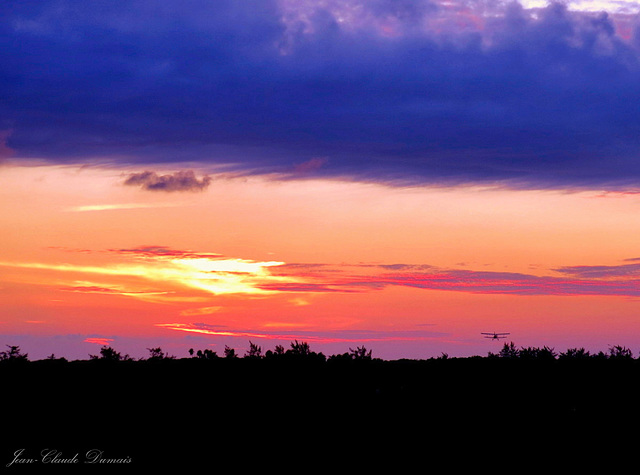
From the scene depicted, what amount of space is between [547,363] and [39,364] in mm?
22396

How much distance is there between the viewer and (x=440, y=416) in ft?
85.0

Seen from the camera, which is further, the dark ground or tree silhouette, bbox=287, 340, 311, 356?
tree silhouette, bbox=287, 340, 311, 356

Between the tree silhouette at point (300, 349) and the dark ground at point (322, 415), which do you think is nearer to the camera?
the dark ground at point (322, 415)

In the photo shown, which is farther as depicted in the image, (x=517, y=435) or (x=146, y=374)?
(x=146, y=374)

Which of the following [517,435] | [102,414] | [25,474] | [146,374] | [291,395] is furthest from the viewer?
[146,374]

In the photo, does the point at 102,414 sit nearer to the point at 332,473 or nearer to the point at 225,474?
the point at 225,474

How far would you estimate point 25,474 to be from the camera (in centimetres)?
2092

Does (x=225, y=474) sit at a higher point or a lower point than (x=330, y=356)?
lower

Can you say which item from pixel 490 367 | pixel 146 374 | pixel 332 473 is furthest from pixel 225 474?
pixel 490 367

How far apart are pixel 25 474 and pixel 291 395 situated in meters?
9.93

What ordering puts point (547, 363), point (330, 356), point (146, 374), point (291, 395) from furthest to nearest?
point (330, 356) < point (547, 363) < point (146, 374) < point (291, 395)

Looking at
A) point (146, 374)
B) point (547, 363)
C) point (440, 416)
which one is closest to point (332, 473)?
point (440, 416)

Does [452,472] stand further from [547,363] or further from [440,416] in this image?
[547,363]

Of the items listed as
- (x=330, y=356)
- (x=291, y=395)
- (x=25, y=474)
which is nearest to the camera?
(x=25, y=474)
